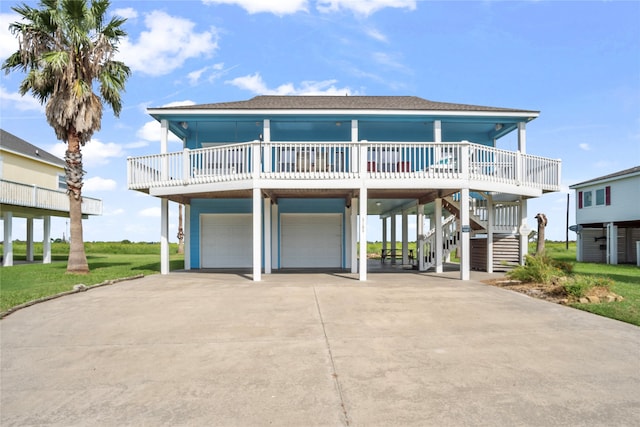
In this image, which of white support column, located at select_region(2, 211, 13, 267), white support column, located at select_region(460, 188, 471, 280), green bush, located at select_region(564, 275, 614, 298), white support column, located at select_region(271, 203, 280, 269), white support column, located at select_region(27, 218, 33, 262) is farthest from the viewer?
white support column, located at select_region(27, 218, 33, 262)

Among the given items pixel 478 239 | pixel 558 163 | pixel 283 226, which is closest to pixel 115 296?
pixel 283 226

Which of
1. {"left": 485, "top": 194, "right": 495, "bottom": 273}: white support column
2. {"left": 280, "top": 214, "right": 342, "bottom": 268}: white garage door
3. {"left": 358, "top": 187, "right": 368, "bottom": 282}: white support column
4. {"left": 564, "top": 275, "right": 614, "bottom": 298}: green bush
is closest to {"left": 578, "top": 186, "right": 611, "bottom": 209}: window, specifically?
{"left": 485, "top": 194, "right": 495, "bottom": 273}: white support column

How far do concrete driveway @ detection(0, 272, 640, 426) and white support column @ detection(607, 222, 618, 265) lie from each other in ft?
62.9

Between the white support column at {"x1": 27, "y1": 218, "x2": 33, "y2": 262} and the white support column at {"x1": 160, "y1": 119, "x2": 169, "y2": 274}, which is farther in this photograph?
the white support column at {"x1": 27, "y1": 218, "x2": 33, "y2": 262}

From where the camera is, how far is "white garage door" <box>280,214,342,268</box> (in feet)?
58.1

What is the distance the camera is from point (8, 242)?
20.7 m

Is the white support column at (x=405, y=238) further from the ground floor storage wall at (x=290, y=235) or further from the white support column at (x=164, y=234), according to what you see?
the white support column at (x=164, y=234)

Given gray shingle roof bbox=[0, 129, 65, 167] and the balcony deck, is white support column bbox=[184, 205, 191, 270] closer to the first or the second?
the balcony deck

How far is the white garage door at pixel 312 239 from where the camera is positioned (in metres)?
17.7

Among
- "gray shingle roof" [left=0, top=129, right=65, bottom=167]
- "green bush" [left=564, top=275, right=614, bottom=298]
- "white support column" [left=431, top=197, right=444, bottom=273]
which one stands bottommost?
"green bush" [left=564, top=275, right=614, bottom=298]

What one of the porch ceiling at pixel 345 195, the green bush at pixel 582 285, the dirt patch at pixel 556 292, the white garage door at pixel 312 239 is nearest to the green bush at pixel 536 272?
the dirt patch at pixel 556 292

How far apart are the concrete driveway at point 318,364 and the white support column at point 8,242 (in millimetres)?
15358

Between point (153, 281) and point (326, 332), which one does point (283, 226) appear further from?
point (326, 332)

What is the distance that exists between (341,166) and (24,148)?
2221 cm
